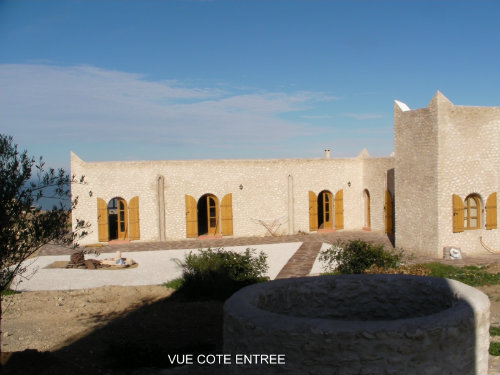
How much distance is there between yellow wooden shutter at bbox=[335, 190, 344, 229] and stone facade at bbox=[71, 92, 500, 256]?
41 millimetres

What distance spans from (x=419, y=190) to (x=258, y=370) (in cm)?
1090

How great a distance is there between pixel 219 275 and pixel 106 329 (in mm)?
2820

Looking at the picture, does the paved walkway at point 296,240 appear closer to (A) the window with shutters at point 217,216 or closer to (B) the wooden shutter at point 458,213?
(A) the window with shutters at point 217,216

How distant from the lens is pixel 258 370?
4008mm

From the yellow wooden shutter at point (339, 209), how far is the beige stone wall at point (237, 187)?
0.18 meters

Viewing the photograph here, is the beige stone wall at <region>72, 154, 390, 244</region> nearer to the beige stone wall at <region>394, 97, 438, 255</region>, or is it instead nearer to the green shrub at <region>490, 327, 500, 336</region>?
the beige stone wall at <region>394, 97, 438, 255</region>

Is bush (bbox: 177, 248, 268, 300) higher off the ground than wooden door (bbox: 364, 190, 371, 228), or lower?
lower

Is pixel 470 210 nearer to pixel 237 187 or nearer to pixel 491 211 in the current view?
pixel 491 211

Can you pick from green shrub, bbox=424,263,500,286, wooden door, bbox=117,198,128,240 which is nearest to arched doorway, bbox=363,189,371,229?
green shrub, bbox=424,263,500,286

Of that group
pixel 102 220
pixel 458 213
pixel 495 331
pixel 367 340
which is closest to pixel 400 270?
pixel 495 331

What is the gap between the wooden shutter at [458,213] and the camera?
13125 millimetres

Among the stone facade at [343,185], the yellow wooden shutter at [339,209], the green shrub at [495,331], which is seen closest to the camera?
the green shrub at [495,331]

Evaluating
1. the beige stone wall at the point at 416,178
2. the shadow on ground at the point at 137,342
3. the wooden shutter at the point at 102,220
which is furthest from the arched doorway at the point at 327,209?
the shadow on ground at the point at 137,342

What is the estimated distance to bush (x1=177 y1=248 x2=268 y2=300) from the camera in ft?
31.6
